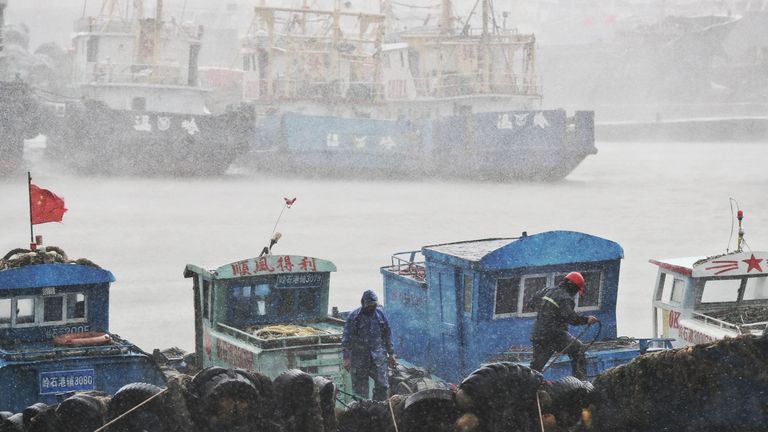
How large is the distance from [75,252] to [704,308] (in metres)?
18.5

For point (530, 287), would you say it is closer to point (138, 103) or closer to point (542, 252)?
point (542, 252)

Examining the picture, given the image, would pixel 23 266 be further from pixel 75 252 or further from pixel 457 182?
pixel 457 182

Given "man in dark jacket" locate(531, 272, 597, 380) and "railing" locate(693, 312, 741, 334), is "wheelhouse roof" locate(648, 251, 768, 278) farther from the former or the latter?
"man in dark jacket" locate(531, 272, 597, 380)

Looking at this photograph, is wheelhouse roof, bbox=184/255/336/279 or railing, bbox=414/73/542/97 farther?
railing, bbox=414/73/542/97

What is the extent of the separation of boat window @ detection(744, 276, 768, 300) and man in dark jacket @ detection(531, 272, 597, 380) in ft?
8.23

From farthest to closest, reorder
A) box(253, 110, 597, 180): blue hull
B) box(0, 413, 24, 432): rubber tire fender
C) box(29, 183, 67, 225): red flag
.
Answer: box(253, 110, 597, 180): blue hull < box(29, 183, 67, 225): red flag < box(0, 413, 24, 432): rubber tire fender

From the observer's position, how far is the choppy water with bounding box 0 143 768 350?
19844mm

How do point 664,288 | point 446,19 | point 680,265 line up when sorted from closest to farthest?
point 680,265 < point 664,288 < point 446,19

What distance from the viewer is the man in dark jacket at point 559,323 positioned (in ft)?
28.1

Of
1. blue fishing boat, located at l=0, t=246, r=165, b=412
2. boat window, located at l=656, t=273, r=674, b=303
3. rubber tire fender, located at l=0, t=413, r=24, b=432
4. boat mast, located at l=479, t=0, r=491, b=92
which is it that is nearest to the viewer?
rubber tire fender, located at l=0, t=413, r=24, b=432

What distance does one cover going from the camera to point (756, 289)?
1045 centimetres

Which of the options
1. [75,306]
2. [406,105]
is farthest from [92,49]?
[75,306]

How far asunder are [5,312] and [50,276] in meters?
0.51

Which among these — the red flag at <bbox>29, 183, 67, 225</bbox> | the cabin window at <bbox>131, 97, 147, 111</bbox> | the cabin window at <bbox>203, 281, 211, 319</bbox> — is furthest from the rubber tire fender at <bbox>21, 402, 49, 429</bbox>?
the cabin window at <bbox>131, 97, 147, 111</bbox>
